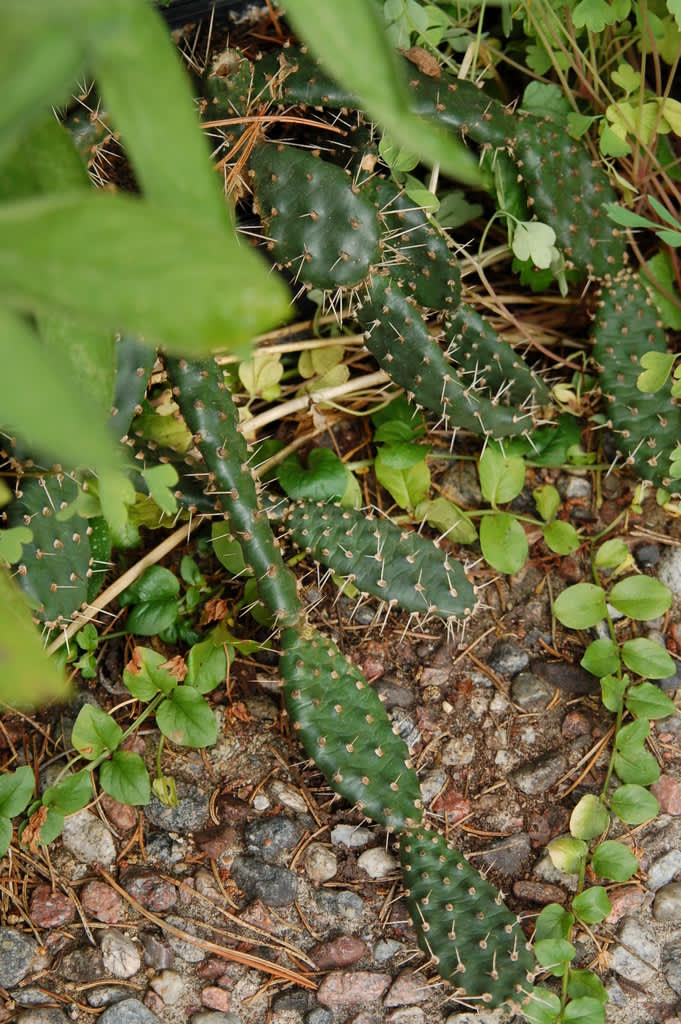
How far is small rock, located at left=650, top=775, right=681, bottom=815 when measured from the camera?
151 centimetres

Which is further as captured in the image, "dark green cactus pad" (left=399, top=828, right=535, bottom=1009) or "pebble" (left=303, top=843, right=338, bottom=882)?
"pebble" (left=303, top=843, right=338, bottom=882)

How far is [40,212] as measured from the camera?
517 mm

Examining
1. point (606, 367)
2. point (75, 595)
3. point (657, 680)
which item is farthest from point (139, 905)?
point (606, 367)

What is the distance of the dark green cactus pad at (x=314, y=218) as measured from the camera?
1.34 metres

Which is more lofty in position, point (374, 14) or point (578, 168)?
point (374, 14)

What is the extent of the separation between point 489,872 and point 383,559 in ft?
1.70

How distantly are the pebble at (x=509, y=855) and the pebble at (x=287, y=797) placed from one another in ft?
0.96

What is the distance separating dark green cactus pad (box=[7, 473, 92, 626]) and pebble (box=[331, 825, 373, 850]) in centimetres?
53

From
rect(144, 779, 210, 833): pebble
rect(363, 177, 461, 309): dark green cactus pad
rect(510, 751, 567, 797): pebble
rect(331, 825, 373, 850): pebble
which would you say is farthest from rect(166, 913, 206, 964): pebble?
rect(363, 177, 461, 309): dark green cactus pad

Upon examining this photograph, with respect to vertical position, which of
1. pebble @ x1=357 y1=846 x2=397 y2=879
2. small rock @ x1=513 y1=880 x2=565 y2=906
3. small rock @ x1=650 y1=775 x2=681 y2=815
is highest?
pebble @ x1=357 y1=846 x2=397 y2=879

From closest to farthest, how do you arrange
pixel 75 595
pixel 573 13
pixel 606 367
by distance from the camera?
pixel 75 595 → pixel 573 13 → pixel 606 367

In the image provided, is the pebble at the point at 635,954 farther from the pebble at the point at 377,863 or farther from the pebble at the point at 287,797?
the pebble at the point at 287,797

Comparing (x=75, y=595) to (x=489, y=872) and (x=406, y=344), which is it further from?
(x=489, y=872)

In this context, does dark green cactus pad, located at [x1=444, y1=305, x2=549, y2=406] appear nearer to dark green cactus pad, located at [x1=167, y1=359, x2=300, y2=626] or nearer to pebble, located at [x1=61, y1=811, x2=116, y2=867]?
dark green cactus pad, located at [x1=167, y1=359, x2=300, y2=626]
